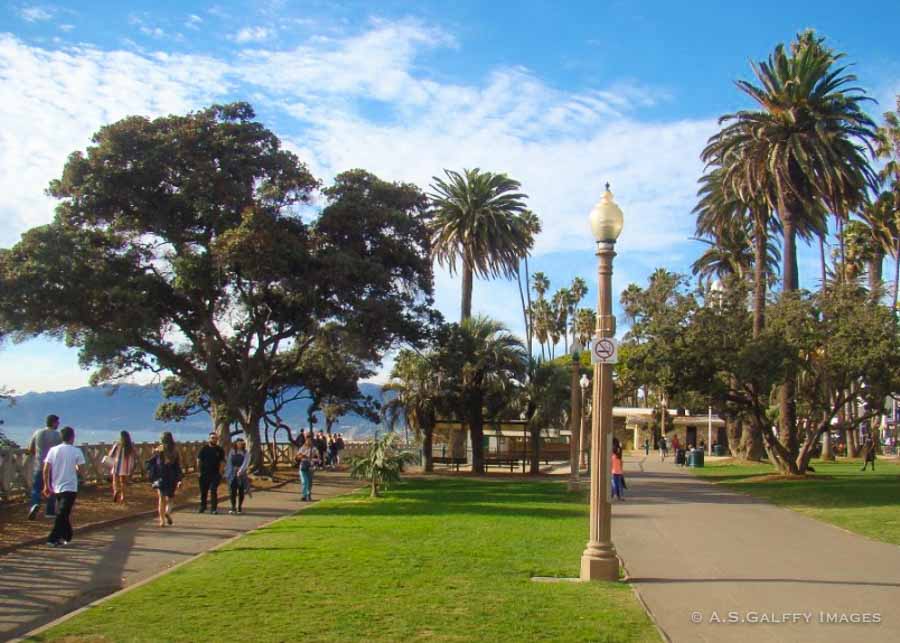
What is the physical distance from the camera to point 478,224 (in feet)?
155

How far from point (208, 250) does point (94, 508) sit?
32.0 feet

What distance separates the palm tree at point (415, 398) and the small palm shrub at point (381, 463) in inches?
441

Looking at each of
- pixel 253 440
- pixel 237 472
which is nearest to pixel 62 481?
pixel 237 472

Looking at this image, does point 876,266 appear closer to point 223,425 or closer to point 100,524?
point 223,425

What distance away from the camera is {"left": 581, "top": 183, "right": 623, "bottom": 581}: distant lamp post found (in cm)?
1064

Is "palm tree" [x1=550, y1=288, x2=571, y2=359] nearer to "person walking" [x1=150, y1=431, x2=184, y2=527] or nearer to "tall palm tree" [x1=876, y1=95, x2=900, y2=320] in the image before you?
"tall palm tree" [x1=876, y1=95, x2=900, y2=320]

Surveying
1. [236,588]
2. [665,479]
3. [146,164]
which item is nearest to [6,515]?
[236,588]

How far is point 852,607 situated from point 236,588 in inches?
253

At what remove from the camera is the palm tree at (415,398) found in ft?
119

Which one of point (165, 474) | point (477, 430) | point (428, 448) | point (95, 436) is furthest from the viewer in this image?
point (95, 436)

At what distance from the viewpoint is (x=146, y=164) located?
26594 mm

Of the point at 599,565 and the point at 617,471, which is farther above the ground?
the point at 617,471

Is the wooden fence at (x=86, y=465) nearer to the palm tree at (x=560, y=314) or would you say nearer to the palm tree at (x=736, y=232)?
the palm tree at (x=736, y=232)

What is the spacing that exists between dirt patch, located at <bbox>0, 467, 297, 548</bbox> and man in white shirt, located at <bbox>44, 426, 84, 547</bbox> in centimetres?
62
